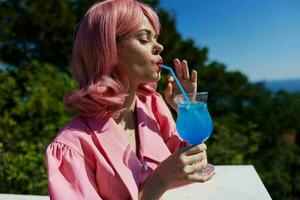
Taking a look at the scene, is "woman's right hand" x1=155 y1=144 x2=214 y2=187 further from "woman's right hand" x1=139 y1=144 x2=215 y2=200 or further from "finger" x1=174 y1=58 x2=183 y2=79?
"finger" x1=174 y1=58 x2=183 y2=79

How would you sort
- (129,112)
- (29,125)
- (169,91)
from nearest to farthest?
(129,112) < (169,91) < (29,125)

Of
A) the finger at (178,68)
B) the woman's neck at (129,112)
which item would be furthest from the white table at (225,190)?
the finger at (178,68)

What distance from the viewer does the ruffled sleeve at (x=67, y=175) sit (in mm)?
1381

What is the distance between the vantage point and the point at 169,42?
27.1 ft

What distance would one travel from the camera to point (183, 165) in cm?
134

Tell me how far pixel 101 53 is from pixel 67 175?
478 millimetres

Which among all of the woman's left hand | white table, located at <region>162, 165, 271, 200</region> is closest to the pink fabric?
the woman's left hand

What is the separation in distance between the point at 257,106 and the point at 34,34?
5.75m

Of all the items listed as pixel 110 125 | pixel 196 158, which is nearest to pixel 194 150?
pixel 196 158

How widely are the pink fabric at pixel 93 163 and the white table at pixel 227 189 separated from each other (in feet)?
1.94

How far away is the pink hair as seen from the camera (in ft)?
4.83

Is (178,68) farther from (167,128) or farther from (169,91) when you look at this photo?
(167,128)

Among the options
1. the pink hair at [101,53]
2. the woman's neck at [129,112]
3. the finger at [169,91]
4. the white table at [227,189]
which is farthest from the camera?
the white table at [227,189]

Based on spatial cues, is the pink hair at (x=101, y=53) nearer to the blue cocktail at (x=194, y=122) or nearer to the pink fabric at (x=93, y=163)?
the pink fabric at (x=93, y=163)
